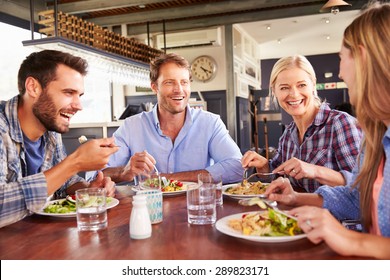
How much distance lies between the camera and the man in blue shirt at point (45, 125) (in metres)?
1.56

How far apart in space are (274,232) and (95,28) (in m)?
4.34

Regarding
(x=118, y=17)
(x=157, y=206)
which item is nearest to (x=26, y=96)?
(x=157, y=206)

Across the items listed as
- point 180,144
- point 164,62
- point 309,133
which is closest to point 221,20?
point 164,62

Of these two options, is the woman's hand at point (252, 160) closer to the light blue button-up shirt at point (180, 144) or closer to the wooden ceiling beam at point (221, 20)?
the light blue button-up shirt at point (180, 144)

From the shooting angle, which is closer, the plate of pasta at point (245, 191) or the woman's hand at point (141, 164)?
the plate of pasta at point (245, 191)

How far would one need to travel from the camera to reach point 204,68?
8.22 meters

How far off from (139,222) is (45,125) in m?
0.95

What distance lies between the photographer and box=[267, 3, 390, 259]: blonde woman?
3.21ft

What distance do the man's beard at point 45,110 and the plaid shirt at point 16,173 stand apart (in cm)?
10

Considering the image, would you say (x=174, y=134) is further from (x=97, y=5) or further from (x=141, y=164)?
(x=97, y=5)

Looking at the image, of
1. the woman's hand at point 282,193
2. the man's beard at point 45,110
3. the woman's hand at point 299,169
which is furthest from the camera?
the man's beard at point 45,110

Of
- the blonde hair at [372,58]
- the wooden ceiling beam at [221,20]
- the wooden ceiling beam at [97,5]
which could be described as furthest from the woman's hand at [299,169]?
the wooden ceiling beam at [221,20]

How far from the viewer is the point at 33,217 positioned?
5.04 feet
